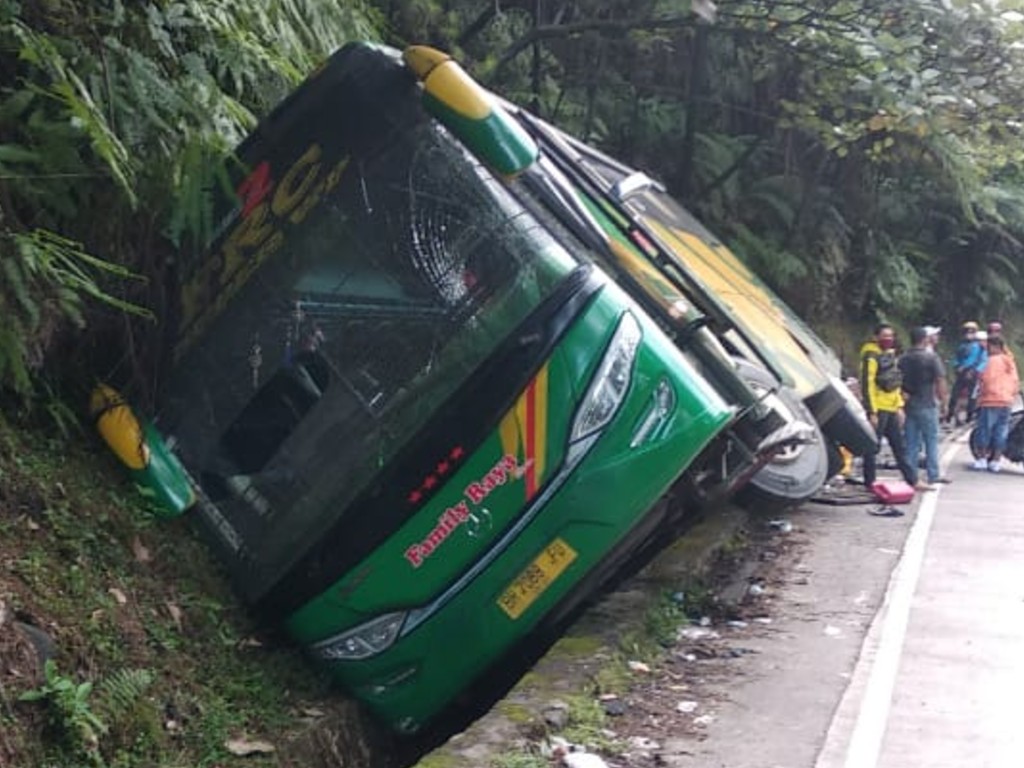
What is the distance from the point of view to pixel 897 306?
63.3ft

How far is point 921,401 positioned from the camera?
12188 millimetres

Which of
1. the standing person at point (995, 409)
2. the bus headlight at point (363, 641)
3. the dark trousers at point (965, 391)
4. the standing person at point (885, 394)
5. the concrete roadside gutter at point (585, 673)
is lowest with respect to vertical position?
the dark trousers at point (965, 391)

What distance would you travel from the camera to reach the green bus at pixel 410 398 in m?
5.12

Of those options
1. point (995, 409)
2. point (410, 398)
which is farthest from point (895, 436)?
point (410, 398)

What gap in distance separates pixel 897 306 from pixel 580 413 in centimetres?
1526

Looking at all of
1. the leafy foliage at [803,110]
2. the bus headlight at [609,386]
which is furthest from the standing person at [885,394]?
the bus headlight at [609,386]

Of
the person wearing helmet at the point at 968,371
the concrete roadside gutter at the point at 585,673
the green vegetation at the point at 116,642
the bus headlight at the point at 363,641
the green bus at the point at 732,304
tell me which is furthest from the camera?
the person wearing helmet at the point at 968,371

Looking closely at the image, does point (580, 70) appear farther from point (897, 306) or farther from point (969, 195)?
point (897, 306)

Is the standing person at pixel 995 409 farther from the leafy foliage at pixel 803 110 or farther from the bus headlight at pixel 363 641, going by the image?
the bus headlight at pixel 363 641

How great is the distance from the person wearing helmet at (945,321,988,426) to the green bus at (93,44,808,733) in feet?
41.8

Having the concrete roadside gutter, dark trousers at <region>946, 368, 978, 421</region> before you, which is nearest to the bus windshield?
the concrete roadside gutter

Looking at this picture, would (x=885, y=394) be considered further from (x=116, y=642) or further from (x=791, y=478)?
(x=116, y=642)

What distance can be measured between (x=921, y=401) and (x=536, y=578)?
7.94m

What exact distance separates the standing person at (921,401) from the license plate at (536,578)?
7583mm
